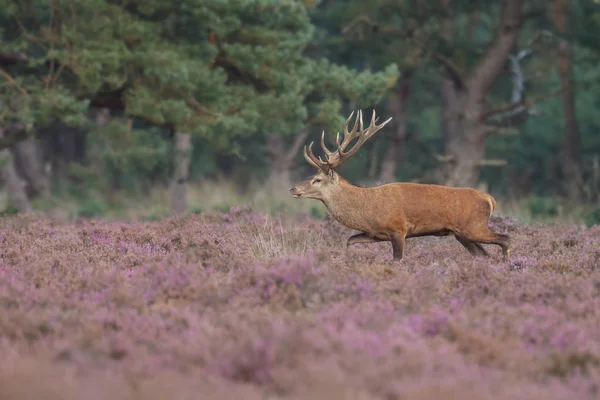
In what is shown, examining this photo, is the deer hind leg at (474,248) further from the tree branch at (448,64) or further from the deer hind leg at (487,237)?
the tree branch at (448,64)

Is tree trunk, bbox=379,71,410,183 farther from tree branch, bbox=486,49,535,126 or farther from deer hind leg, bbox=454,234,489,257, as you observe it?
deer hind leg, bbox=454,234,489,257

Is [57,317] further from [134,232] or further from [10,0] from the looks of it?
[10,0]

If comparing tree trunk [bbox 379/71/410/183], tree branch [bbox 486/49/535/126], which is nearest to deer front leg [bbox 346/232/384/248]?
tree branch [bbox 486/49/535/126]

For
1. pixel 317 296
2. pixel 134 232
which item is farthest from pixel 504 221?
pixel 317 296

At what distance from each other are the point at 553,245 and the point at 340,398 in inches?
300

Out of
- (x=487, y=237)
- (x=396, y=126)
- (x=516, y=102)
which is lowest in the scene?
(x=487, y=237)

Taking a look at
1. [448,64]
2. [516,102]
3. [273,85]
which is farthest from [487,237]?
[448,64]

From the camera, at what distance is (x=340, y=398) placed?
201 inches

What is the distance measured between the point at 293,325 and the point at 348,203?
4.87 metres

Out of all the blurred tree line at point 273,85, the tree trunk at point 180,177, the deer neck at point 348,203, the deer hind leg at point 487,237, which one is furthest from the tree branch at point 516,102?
the deer neck at point 348,203

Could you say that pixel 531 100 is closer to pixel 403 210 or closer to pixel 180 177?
pixel 180 177

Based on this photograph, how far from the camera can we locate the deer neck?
440 inches

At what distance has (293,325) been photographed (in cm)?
648

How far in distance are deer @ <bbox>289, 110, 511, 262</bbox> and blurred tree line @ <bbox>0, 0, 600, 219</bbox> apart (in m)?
7.95
